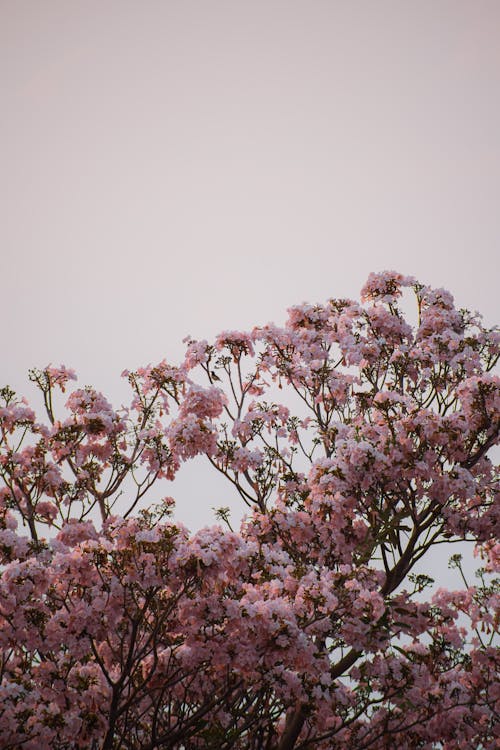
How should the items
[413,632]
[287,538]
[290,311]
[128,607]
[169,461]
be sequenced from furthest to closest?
1. [290,311]
2. [169,461]
3. [287,538]
4. [413,632]
5. [128,607]

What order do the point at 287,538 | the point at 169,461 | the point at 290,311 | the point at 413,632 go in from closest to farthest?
1. the point at 413,632
2. the point at 287,538
3. the point at 169,461
4. the point at 290,311

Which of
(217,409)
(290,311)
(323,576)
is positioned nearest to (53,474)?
(217,409)

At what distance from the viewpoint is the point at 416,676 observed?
933cm

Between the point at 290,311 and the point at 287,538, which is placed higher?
the point at 290,311

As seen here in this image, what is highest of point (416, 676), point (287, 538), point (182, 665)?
point (287, 538)

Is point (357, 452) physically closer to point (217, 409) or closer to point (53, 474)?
point (217, 409)

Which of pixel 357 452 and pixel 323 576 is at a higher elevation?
pixel 357 452

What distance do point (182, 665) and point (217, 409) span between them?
4.55 m

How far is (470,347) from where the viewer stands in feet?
37.8

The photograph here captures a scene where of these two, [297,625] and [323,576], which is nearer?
[297,625]

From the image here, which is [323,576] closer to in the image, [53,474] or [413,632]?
[413,632]

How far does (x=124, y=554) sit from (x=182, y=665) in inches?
65.7

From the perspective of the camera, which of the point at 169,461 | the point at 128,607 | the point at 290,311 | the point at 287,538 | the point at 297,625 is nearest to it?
the point at 297,625

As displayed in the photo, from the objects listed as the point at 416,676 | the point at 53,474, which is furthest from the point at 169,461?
the point at 416,676
